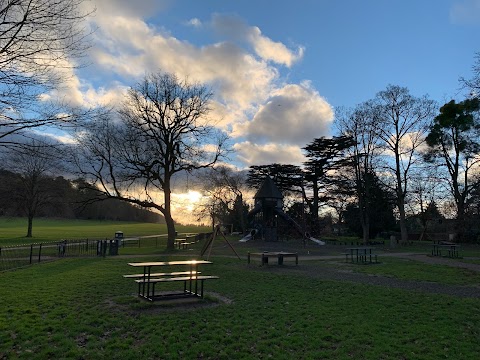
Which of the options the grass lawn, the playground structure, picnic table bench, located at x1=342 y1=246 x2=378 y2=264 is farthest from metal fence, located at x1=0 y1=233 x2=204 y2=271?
the playground structure

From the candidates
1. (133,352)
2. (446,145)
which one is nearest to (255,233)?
(446,145)

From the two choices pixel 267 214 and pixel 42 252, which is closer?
pixel 42 252

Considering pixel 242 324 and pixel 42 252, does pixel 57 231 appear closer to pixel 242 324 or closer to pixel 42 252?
pixel 42 252

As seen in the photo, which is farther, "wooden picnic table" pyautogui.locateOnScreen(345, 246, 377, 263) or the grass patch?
"wooden picnic table" pyautogui.locateOnScreen(345, 246, 377, 263)

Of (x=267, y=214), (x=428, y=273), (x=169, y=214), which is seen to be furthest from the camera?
(x=267, y=214)

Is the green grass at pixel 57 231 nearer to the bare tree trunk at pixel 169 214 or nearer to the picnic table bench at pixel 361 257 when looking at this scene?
the bare tree trunk at pixel 169 214

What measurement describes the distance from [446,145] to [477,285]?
33231 millimetres

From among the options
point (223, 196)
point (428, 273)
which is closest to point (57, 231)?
point (223, 196)

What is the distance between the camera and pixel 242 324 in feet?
24.8

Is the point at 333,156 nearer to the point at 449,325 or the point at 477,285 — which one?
the point at 477,285

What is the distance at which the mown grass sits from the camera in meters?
6.04

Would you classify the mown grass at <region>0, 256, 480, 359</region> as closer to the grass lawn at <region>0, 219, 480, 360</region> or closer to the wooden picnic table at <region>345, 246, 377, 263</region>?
the grass lawn at <region>0, 219, 480, 360</region>

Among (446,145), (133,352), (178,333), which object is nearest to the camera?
(133,352)

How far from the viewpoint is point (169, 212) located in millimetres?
29750
